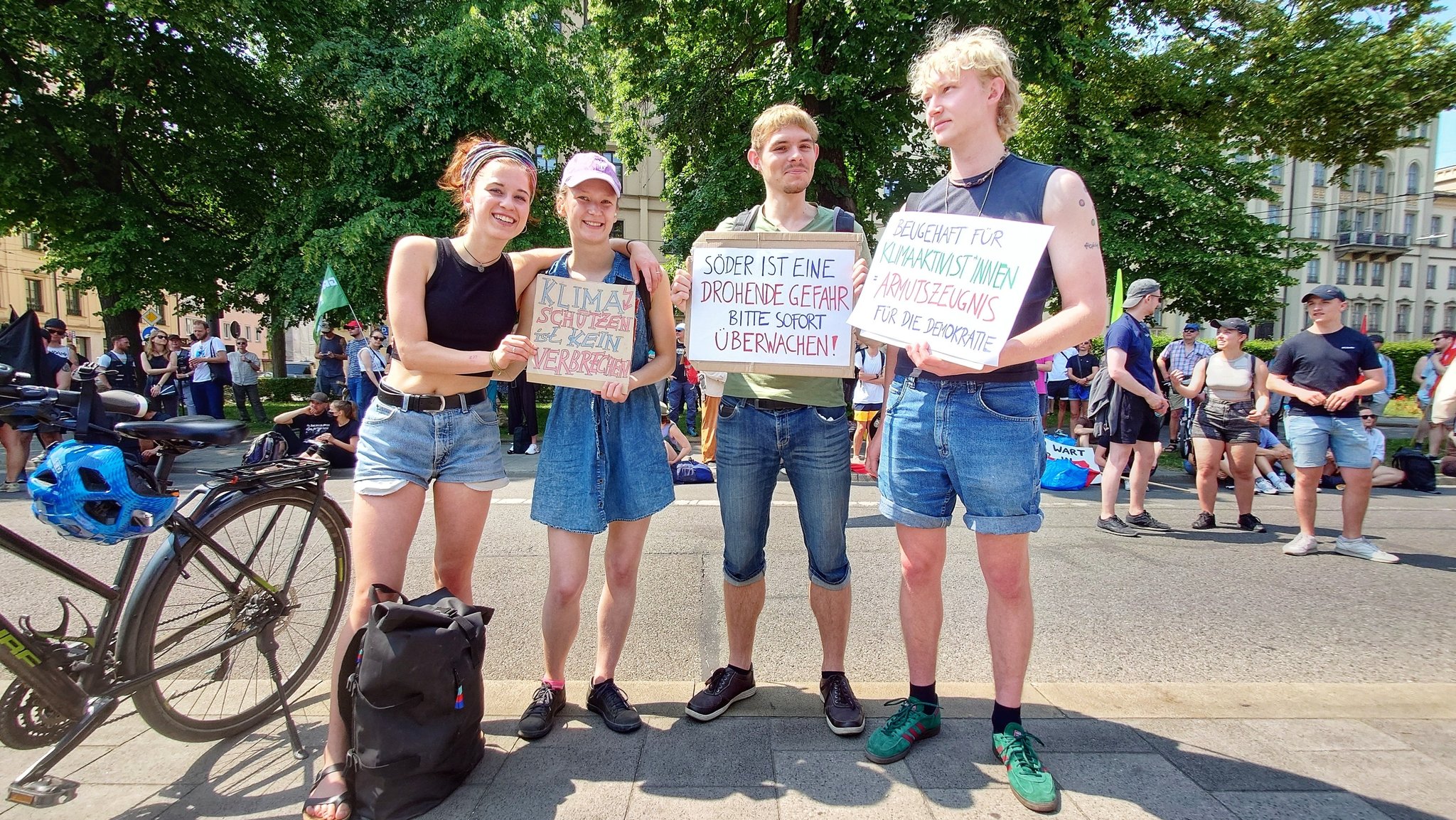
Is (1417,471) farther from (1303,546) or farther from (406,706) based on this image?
(406,706)

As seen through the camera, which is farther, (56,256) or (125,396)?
(56,256)

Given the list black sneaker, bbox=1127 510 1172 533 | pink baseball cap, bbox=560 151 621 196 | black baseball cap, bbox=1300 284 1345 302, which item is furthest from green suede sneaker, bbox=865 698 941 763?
black baseball cap, bbox=1300 284 1345 302

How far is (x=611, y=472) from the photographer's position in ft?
9.39

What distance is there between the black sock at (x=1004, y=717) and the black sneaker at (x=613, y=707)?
124 cm

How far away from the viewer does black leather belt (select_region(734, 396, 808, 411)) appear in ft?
9.39

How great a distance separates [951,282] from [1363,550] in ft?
17.3

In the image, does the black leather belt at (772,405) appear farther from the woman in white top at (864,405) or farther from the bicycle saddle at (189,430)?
the woman in white top at (864,405)

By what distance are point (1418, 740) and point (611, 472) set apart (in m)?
3.05

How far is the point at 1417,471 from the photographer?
29.7 ft

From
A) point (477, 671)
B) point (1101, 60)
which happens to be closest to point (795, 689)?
point (477, 671)

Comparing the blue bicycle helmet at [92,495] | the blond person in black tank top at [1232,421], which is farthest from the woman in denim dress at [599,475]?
the blond person in black tank top at [1232,421]

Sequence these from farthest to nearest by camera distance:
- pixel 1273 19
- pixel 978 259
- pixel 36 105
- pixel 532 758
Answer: pixel 1273 19 → pixel 36 105 → pixel 532 758 → pixel 978 259

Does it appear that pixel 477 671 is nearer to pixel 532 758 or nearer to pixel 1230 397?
pixel 532 758

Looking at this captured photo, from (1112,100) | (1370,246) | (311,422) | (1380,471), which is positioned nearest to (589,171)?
(311,422)
